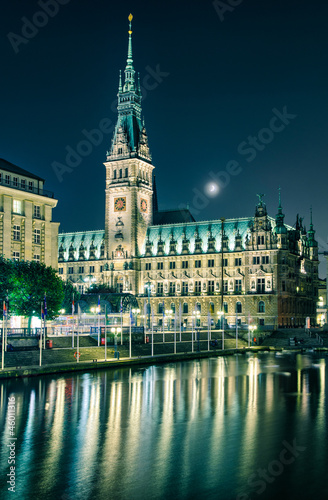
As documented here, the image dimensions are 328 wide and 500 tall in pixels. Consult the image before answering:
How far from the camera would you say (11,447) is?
3077 cm

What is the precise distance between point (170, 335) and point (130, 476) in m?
83.1

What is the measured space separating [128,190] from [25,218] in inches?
2840

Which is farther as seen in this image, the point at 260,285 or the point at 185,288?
the point at 185,288

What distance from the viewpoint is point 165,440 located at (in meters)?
32.8

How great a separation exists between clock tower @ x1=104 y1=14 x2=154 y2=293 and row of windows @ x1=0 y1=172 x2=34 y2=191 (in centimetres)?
6828

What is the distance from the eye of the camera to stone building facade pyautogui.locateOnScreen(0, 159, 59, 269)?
311ft

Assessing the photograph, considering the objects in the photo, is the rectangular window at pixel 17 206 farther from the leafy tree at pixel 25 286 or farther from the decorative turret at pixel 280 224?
the decorative turret at pixel 280 224

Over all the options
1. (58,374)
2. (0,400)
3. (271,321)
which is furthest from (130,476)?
(271,321)

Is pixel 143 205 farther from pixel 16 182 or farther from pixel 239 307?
pixel 16 182

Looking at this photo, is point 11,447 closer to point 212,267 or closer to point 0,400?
point 0,400

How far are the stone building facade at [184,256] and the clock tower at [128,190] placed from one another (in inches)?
10.6

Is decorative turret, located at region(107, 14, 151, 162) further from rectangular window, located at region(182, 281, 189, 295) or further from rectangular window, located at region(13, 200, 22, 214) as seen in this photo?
rectangular window, located at region(13, 200, 22, 214)

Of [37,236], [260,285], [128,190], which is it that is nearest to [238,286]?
[260,285]

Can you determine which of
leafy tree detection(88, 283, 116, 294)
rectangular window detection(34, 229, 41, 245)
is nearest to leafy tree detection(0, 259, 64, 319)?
rectangular window detection(34, 229, 41, 245)
